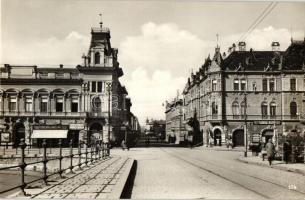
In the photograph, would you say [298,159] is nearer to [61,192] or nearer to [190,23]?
[190,23]

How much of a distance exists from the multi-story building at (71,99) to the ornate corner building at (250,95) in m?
12.2

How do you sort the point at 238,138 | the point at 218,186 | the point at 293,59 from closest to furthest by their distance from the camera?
1. the point at 218,186
2. the point at 293,59
3. the point at 238,138

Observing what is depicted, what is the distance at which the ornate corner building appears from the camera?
156ft

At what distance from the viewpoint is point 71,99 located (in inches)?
1902

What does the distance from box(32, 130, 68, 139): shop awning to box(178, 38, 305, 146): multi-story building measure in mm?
17560

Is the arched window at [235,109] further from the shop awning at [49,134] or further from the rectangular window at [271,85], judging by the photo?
the shop awning at [49,134]

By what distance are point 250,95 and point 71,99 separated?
822 inches

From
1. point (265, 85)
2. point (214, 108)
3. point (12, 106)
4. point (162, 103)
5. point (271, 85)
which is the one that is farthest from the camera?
point (214, 108)

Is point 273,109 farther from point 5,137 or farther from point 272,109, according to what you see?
point 5,137

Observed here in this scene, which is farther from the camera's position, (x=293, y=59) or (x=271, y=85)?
(x=271, y=85)

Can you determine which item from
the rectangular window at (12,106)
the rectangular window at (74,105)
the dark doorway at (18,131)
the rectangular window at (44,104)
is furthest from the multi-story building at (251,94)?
the rectangular window at (12,106)

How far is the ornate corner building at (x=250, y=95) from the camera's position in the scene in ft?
156

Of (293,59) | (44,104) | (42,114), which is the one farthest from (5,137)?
(293,59)

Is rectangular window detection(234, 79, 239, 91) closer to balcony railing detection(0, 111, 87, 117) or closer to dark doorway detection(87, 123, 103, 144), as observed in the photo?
dark doorway detection(87, 123, 103, 144)
